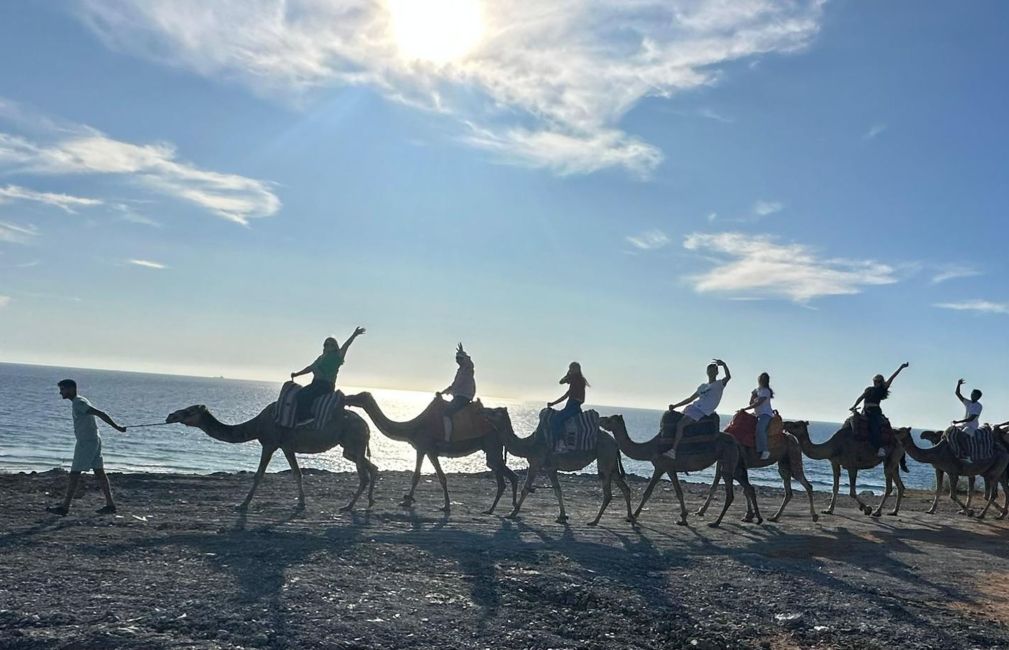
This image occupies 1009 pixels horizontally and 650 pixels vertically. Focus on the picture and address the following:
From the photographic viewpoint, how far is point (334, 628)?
788 cm

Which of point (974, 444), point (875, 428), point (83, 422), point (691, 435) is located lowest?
point (83, 422)

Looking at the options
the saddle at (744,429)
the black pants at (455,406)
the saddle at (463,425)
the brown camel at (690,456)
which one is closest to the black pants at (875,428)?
the saddle at (744,429)

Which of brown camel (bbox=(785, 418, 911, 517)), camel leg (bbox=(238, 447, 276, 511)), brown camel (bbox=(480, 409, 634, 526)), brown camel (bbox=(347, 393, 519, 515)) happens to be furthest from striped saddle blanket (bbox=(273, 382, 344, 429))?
brown camel (bbox=(785, 418, 911, 517))

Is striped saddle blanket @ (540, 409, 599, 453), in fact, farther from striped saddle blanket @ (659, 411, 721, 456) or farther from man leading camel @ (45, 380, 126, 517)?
man leading camel @ (45, 380, 126, 517)

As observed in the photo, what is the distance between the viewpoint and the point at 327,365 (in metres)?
16.6

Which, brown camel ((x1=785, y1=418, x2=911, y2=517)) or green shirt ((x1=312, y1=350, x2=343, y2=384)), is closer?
green shirt ((x1=312, y1=350, x2=343, y2=384))

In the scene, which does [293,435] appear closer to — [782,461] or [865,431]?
[782,461]

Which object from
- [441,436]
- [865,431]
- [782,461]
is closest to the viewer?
[441,436]

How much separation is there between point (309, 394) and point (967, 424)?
16.5 m

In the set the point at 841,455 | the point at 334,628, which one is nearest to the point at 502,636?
the point at 334,628

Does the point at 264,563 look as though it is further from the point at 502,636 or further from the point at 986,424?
the point at 986,424

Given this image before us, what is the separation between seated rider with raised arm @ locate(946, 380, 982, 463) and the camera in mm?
21641

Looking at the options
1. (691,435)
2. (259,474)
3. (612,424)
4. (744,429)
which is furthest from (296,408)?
(744,429)

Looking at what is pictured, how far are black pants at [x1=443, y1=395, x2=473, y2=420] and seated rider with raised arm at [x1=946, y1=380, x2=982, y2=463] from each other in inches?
509
